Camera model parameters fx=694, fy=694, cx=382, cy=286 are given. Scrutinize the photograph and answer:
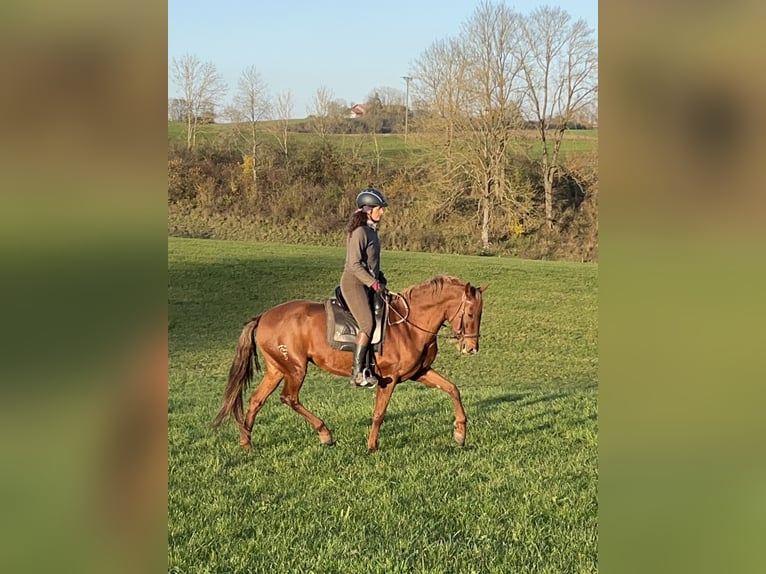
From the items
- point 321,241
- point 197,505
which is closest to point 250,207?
point 321,241

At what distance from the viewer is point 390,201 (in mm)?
30594

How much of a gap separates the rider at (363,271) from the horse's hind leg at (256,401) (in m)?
1.09

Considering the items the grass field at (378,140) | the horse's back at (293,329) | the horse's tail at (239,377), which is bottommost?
the horse's tail at (239,377)

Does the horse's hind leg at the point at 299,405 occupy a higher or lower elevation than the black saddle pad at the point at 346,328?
lower

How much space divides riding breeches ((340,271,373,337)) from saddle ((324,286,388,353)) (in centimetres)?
9

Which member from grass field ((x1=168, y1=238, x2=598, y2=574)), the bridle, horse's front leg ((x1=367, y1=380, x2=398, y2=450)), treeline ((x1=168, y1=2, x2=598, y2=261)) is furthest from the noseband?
treeline ((x1=168, y1=2, x2=598, y2=261))

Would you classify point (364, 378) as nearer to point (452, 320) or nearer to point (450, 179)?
point (452, 320)

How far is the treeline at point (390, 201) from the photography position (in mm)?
29797
